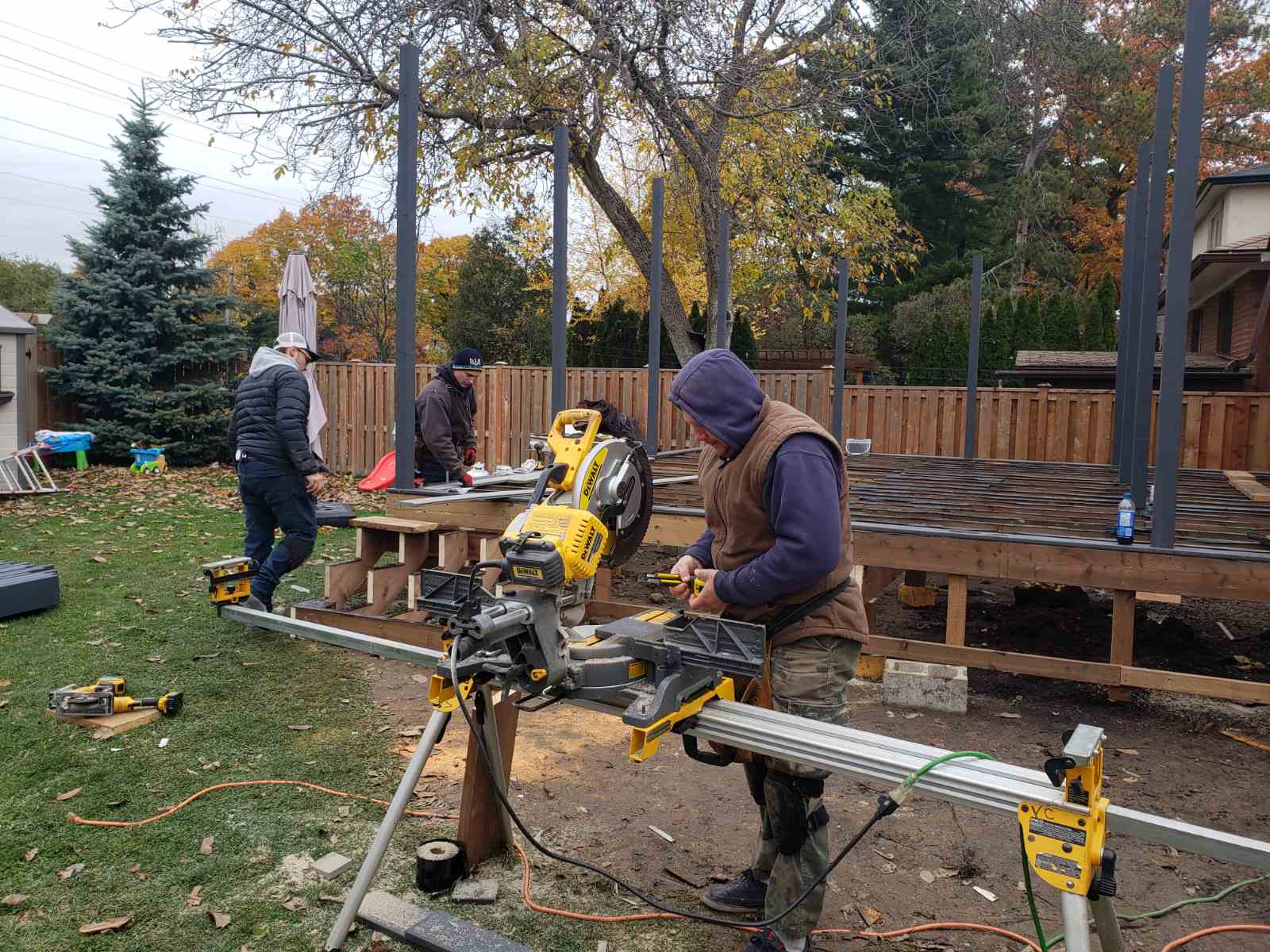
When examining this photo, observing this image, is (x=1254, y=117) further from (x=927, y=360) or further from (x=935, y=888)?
(x=935, y=888)

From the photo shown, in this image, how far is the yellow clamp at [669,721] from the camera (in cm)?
239

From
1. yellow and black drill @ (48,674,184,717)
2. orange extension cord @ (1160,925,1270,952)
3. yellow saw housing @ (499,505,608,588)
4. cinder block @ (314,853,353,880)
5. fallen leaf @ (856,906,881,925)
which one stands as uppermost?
yellow saw housing @ (499,505,608,588)

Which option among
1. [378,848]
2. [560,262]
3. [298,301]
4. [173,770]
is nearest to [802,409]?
[298,301]

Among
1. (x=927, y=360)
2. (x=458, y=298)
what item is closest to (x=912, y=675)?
(x=927, y=360)

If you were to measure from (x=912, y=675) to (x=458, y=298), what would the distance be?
22797mm

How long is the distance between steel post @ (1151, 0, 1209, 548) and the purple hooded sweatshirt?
2.58 m

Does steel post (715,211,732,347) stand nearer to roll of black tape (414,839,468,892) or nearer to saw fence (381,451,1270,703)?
saw fence (381,451,1270,703)

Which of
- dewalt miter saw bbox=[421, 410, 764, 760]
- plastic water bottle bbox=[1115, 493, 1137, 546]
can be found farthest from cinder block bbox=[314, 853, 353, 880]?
plastic water bottle bbox=[1115, 493, 1137, 546]

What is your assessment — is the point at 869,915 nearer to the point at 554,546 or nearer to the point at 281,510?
the point at 554,546

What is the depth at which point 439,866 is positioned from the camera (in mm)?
3199

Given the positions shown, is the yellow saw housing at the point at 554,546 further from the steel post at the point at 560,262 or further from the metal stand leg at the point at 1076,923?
the steel post at the point at 560,262

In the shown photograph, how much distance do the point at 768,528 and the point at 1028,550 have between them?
2.95m

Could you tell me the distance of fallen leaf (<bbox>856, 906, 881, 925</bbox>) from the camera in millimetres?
3131

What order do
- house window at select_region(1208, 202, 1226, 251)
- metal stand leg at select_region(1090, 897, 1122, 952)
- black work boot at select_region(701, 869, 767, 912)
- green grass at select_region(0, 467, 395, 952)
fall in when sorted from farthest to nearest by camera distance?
house window at select_region(1208, 202, 1226, 251) < black work boot at select_region(701, 869, 767, 912) < green grass at select_region(0, 467, 395, 952) < metal stand leg at select_region(1090, 897, 1122, 952)
